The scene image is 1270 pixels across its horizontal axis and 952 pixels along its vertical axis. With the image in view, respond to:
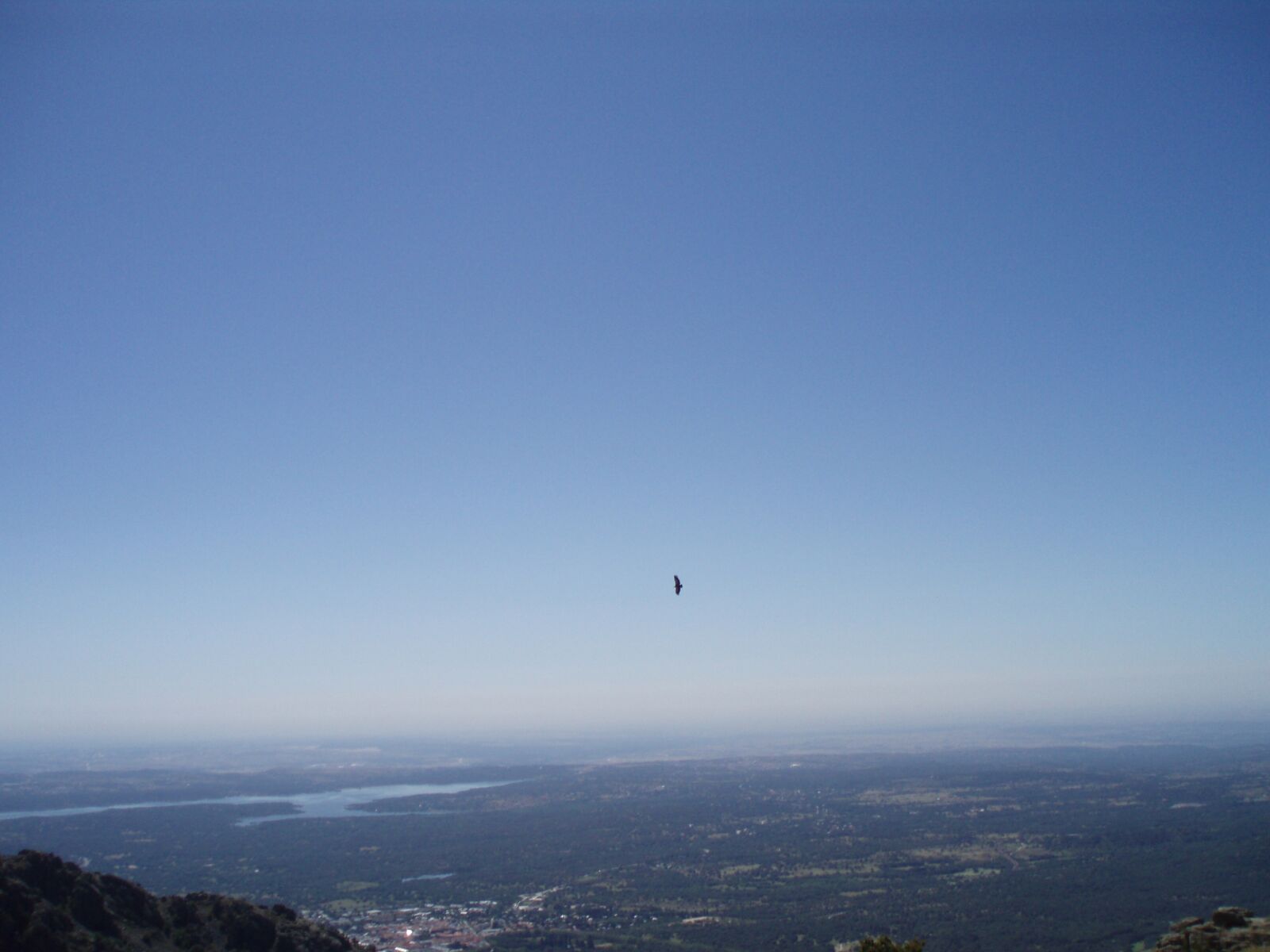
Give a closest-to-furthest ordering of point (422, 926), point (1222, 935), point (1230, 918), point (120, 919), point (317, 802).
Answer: point (1222, 935), point (1230, 918), point (120, 919), point (422, 926), point (317, 802)

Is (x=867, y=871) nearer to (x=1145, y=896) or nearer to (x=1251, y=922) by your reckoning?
(x=1145, y=896)

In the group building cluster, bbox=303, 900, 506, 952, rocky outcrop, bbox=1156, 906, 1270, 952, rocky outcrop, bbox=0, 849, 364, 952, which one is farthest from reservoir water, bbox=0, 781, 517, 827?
rocky outcrop, bbox=1156, 906, 1270, 952

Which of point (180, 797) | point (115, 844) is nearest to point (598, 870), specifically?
point (115, 844)

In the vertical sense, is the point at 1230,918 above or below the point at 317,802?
above

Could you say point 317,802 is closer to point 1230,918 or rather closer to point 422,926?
point 422,926

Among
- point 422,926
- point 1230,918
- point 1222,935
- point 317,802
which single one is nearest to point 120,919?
point 1222,935

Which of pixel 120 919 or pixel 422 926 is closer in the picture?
pixel 120 919

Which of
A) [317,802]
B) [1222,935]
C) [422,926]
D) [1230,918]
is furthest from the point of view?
[317,802]
